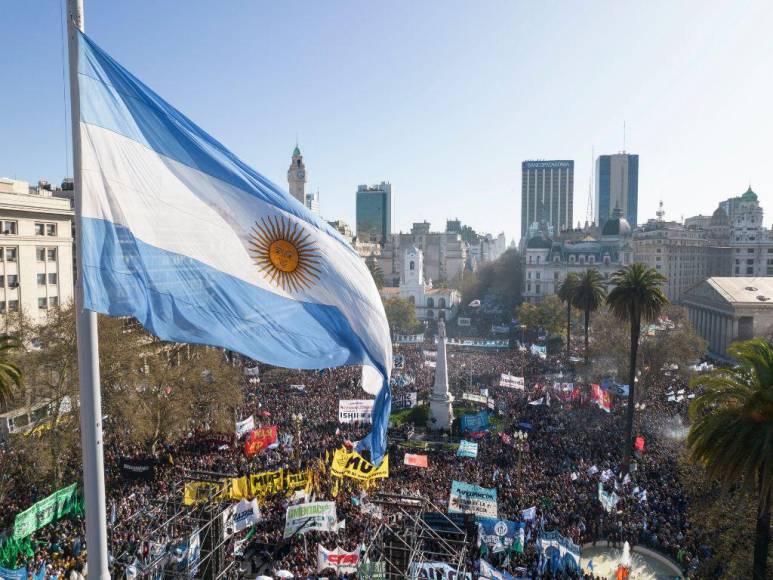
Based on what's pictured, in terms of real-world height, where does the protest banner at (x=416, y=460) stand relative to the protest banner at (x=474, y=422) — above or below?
above

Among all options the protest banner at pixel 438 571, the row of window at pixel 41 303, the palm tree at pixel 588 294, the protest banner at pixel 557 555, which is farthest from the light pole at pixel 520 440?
the row of window at pixel 41 303

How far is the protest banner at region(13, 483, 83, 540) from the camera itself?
18.2 meters

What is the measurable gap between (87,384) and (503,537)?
1600 centimetres

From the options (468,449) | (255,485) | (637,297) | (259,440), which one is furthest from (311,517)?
(637,297)

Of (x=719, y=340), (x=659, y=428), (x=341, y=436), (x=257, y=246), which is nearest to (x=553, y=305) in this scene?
(x=719, y=340)

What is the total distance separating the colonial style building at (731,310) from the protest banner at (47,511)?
198ft

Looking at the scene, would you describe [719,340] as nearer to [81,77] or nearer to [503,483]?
[503,483]

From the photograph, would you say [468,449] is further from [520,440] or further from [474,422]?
[474,422]

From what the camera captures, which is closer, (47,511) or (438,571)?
(438,571)

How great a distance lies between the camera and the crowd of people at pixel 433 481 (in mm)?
19000

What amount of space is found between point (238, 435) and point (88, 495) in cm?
2400

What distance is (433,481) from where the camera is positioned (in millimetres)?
25484

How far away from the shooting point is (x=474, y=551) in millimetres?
20094

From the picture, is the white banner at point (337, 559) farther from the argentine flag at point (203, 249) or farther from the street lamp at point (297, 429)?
the street lamp at point (297, 429)
